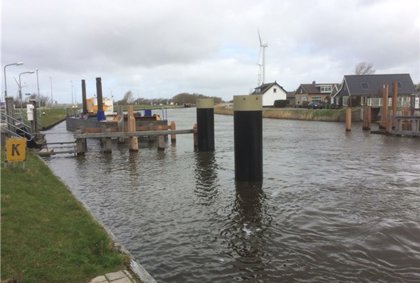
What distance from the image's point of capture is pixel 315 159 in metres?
19.5

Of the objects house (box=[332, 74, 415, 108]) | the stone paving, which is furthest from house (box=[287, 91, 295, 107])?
the stone paving

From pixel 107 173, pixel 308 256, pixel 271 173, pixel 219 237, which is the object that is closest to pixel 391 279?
pixel 308 256

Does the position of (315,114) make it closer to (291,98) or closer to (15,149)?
(291,98)

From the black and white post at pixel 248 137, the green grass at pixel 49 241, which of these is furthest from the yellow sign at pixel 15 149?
the black and white post at pixel 248 137

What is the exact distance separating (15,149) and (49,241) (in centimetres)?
584

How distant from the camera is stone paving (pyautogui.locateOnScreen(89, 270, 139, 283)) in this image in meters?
5.02

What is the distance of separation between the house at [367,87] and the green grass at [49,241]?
61713mm

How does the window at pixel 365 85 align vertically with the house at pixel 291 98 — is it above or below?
above

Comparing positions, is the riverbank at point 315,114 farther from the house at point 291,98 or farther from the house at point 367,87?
the house at point 291,98

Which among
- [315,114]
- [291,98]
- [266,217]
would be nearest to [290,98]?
[291,98]

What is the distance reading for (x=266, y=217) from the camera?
965 cm

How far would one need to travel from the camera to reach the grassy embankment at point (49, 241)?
510 cm

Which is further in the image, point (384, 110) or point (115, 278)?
point (384, 110)

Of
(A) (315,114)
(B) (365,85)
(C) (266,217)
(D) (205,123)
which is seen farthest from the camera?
(B) (365,85)
